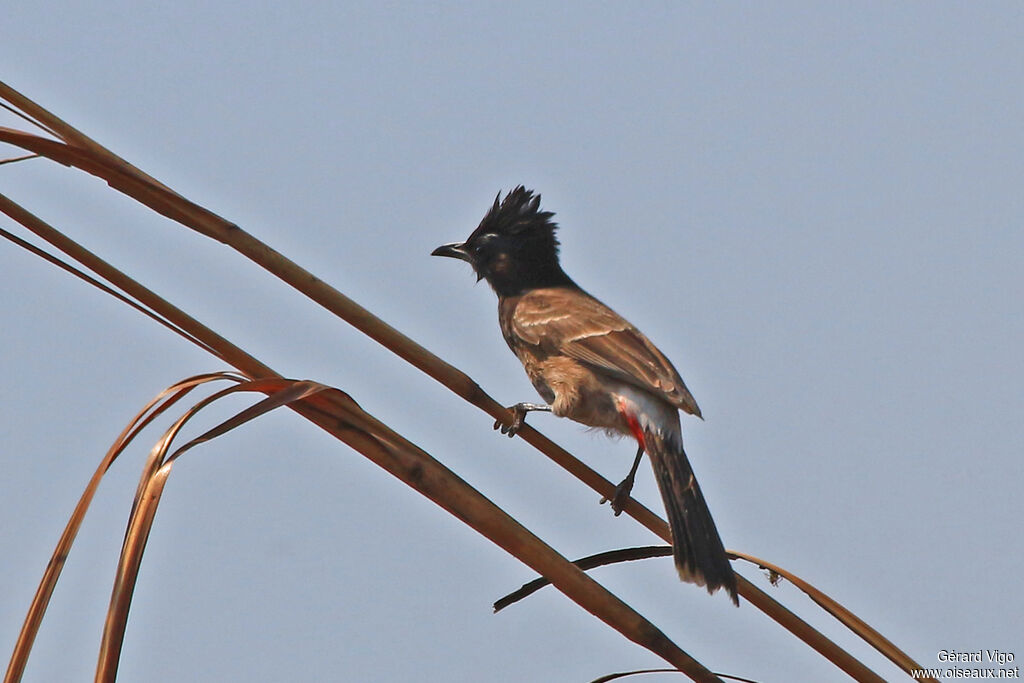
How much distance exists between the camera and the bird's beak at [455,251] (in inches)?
256

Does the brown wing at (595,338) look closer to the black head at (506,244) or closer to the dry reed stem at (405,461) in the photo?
the black head at (506,244)

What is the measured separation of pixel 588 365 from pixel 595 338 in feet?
0.62

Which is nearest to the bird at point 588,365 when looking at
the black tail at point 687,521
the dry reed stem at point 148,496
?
the black tail at point 687,521

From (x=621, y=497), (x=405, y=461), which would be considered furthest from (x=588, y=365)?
(x=405, y=461)

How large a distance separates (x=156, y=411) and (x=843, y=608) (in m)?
1.53

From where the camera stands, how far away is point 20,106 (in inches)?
81.5

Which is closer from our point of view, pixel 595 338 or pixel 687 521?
pixel 687 521

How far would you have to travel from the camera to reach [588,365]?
523 centimetres

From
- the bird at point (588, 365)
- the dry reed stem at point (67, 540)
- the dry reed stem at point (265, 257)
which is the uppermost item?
the bird at point (588, 365)

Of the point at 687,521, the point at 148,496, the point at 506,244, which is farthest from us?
the point at 506,244

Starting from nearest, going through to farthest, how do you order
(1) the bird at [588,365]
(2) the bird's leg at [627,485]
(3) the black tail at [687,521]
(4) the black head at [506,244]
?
(3) the black tail at [687,521], (1) the bird at [588,365], (2) the bird's leg at [627,485], (4) the black head at [506,244]

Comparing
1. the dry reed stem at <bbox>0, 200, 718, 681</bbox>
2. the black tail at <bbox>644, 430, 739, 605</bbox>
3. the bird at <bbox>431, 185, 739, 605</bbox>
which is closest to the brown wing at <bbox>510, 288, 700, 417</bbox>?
the bird at <bbox>431, 185, 739, 605</bbox>

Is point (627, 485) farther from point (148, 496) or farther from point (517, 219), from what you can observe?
point (148, 496)

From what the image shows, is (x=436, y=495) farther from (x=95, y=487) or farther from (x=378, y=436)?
(x=95, y=487)
